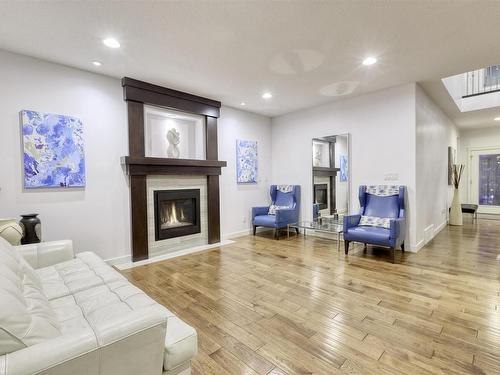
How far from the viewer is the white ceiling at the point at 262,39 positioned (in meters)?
2.22

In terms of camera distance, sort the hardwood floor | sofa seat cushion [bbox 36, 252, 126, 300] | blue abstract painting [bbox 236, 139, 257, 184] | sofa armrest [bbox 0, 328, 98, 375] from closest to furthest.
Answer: sofa armrest [bbox 0, 328, 98, 375], the hardwood floor, sofa seat cushion [bbox 36, 252, 126, 300], blue abstract painting [bbox 236, 139, 257, 184]

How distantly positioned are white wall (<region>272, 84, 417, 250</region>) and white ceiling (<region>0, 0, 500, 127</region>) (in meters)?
Result: 0.47

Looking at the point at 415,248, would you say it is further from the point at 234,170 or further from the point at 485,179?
the point at 485,179

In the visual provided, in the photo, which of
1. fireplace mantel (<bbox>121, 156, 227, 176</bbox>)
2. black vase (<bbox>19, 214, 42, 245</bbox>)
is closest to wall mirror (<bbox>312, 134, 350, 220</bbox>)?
fireplace mantel (<bbox>121, 156, 227, 176</bbox>)

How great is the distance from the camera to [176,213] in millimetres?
4492

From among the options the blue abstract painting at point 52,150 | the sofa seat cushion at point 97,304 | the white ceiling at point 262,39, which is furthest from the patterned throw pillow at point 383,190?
the blue abstract painting at point 52,150

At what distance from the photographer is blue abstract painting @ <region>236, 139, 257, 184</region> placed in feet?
17.7

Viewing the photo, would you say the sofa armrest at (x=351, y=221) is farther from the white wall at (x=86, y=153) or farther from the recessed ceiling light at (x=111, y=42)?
the recessed ceiling light at (x=111, y=42)

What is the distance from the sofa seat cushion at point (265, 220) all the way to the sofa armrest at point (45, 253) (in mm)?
3426

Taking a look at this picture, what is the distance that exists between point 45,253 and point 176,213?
2.29 m

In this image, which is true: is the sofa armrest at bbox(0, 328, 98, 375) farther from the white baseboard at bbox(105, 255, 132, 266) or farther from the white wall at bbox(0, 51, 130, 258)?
the white baseboard at bbox(105, 255, 132, 266)

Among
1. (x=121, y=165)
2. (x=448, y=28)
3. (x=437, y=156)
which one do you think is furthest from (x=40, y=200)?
(x=437, y=156)

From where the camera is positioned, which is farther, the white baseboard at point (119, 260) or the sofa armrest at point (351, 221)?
the sofa armrest at point (351, 221)

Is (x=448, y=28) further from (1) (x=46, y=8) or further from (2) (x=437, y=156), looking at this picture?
(1) (x=46, y=8)
